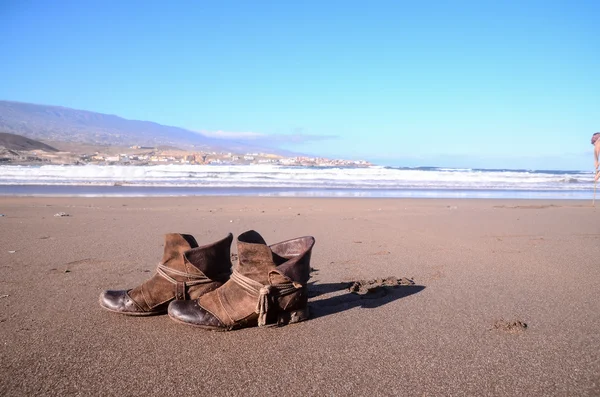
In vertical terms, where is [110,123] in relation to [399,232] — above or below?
above

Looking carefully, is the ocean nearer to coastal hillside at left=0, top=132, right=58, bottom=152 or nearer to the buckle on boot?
the buckle on boot

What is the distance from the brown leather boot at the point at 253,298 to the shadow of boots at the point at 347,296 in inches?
10.9

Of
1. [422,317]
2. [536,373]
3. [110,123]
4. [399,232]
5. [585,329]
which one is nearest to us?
[536,373]

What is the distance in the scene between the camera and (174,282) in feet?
8.77

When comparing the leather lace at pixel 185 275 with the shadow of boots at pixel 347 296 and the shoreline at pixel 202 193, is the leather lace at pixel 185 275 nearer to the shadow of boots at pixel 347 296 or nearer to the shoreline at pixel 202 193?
the shadow of boots at pixel 347 296

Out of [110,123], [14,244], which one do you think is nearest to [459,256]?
[14,244]

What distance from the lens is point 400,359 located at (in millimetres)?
2121

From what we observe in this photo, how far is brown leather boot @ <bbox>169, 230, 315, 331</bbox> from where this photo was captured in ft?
7.96

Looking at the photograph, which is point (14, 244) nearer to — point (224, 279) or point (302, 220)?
point (224, 279)

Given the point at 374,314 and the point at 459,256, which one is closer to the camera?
the point at 374,314

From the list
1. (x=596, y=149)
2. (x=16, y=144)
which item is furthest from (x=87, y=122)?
(x=596, y=149)

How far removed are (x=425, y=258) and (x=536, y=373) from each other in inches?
101

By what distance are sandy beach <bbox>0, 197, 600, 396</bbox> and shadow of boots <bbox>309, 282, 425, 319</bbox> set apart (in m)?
0.01

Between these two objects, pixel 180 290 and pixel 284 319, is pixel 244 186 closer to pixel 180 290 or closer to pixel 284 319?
pixel 180 290
